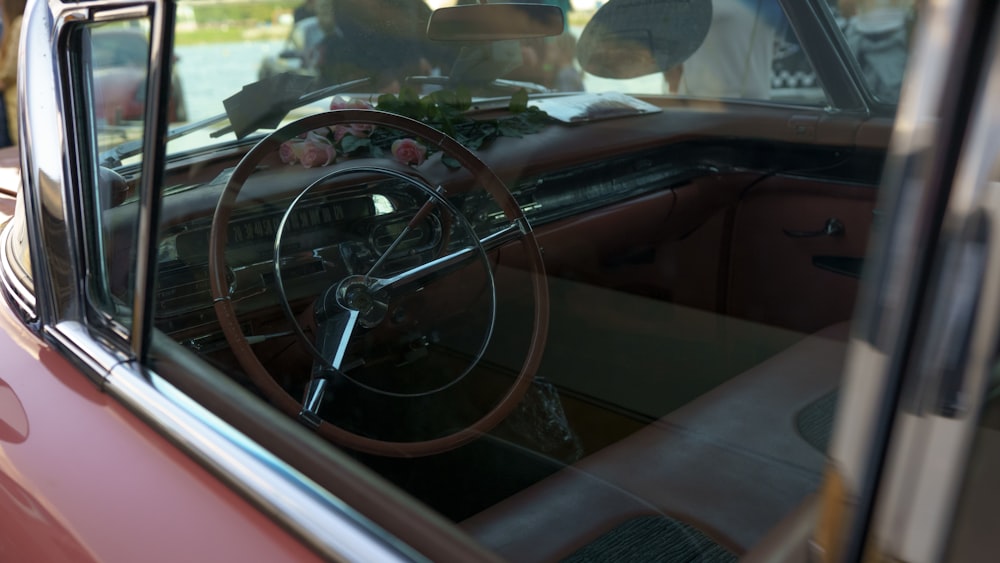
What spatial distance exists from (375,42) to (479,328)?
0.69 m

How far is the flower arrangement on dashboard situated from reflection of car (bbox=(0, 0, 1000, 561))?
0.03ft

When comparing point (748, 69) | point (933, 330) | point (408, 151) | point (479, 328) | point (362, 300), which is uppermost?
point (933, 330)

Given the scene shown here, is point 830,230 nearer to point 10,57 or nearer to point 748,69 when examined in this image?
point 748,69

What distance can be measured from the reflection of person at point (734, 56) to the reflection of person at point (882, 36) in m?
0.32

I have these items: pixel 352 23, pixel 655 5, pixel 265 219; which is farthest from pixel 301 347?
pixel 655 5

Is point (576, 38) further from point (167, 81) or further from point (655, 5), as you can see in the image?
point (167, 81)

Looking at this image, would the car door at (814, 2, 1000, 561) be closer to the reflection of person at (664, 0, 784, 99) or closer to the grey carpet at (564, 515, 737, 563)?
the grey carpet at (564, 515, 737, 563)

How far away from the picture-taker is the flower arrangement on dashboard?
5.61 ft

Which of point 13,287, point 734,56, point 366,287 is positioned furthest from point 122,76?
point 734,56

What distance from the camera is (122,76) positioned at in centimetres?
134

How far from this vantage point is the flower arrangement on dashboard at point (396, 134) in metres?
1.71

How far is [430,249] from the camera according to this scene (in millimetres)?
1774

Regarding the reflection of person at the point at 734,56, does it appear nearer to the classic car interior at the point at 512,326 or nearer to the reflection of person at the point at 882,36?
the classic car interior at the point at 512,326

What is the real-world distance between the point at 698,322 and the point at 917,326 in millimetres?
1713
